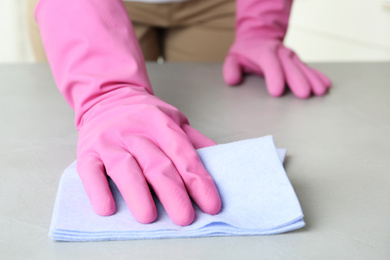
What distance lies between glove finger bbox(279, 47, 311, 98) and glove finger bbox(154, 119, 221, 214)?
44 centimetres

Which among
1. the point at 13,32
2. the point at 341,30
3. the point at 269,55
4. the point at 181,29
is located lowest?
the point at 13,32

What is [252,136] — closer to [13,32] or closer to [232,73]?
[232,73]

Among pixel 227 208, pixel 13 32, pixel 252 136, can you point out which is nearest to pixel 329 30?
pixel 13 32

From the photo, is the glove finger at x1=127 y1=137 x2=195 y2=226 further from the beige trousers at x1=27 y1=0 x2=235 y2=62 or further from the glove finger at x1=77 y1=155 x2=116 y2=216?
the beige trousers at x1=27 y1=0 x2=235 y2=62

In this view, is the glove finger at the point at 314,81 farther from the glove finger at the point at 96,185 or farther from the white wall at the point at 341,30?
the white wall at the point at 341,30

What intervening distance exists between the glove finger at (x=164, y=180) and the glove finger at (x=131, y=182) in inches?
0.4

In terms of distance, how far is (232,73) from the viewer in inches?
42.1

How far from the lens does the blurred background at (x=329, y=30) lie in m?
2.25

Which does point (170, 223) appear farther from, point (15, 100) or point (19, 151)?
point (15, 100)

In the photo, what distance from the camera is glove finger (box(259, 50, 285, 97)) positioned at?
39.1 inches

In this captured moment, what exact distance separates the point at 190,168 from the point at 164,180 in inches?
1.6

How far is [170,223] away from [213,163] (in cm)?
11

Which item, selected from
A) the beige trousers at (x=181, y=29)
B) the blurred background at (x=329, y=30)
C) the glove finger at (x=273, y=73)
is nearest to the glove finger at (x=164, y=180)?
the glove finger at (x=273, y=73)

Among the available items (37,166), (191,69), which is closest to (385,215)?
(37,166)
